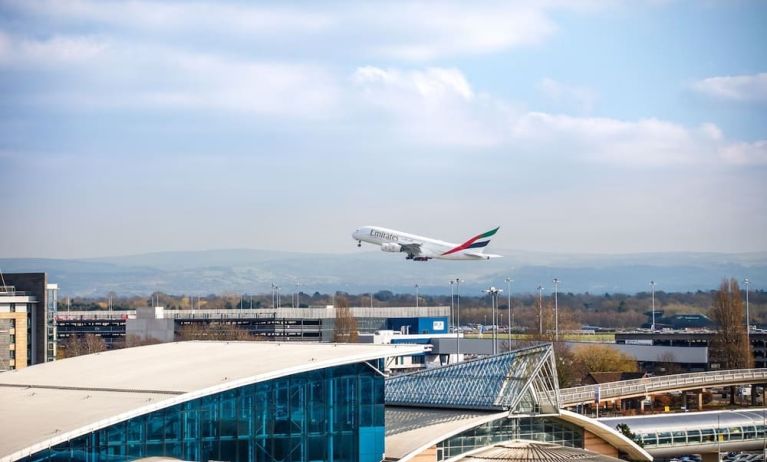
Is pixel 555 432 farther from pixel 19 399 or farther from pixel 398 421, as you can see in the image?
pixel 19 399

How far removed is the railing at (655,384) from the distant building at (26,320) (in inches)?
1665

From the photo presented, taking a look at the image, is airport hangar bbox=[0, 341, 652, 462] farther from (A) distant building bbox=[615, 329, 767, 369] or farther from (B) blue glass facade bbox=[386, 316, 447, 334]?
(B) blue glass facade bbox=[386, 316, 447, 334]

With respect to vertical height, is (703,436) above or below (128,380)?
below

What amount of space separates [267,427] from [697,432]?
41451 mm

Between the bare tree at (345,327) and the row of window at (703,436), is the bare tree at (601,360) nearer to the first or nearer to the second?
the bare tree at (345,327)

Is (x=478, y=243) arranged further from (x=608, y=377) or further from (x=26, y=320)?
(x=26, y=320)

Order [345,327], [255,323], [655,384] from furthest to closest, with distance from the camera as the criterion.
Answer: [255,323]
[345,327]
[655,384]

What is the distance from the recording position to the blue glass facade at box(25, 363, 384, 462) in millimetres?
40375

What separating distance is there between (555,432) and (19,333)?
50036 mm

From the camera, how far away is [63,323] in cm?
17825

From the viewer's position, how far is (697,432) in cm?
7806

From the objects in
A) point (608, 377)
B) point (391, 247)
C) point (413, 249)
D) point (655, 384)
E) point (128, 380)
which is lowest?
point (608, 377)

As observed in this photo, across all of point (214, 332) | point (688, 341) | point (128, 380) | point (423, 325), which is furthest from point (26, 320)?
point (688, 341)

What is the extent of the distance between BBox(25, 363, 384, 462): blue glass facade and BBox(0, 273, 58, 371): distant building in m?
51.9
